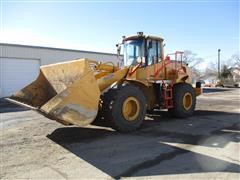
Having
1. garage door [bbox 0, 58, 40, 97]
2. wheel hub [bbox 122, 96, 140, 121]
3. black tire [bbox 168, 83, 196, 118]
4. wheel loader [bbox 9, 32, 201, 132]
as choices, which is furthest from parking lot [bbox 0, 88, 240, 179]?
garage door [bbox 0, 58, 40, 97]

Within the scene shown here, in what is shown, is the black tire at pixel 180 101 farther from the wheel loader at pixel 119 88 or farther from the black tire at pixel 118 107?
the black tire at pixel 118 107

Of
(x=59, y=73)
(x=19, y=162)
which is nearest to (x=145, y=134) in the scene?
(x=59, y=73)

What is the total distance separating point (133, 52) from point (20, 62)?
54.9 ft

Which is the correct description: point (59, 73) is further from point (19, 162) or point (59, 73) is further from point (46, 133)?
point (19, 162)

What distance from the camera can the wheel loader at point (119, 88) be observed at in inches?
257

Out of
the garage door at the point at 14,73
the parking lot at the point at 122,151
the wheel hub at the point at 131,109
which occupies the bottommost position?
the parking lot at the point at 122,151

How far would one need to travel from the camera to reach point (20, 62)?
24.3 m

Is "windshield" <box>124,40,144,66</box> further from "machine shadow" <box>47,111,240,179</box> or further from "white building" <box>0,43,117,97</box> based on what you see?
"white building" <box>0,43,117,97</box>

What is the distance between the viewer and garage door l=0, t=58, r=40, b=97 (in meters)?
23.2

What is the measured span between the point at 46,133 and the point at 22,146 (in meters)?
1.32

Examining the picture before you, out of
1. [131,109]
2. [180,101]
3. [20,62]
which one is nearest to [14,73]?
[20,62]

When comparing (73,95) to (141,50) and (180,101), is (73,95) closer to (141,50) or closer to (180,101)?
(141,50)

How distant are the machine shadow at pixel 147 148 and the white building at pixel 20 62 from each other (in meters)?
16.6

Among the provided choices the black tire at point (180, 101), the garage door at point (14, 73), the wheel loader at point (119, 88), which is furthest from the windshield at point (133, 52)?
the garage door at point (14, 73)
